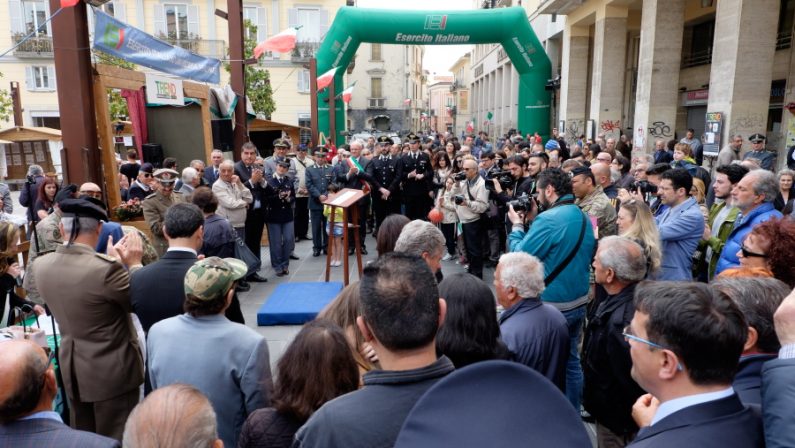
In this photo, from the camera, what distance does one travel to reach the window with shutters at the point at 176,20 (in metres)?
33.6

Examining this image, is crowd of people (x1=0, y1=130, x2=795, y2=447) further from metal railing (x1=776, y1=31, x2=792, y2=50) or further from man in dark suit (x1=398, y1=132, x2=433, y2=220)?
metal railing (x1=776, y1=31, x2=792, y2=50)

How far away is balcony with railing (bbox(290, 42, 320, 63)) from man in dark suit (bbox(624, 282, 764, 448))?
122 feet

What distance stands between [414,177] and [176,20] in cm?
3050

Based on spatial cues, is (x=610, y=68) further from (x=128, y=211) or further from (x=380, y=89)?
(x=380, y=89)

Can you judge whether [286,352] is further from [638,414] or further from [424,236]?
[424,236]

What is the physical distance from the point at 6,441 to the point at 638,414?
6.87ft

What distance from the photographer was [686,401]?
1.59m

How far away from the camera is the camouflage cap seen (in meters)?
2.47

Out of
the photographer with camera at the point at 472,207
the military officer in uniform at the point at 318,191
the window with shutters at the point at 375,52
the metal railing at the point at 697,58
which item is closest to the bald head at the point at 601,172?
the photographer with camera at the point at 472,207

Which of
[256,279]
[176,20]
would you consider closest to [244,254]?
[256,279]

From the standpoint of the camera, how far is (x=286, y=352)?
6.72 feet

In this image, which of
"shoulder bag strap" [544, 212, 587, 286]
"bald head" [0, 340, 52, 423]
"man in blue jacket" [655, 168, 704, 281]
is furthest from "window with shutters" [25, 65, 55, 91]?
"bald head" [0, 340, 52, 423]

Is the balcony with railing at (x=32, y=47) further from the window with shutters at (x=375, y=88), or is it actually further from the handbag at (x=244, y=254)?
the handbag at (x=244, y=254)

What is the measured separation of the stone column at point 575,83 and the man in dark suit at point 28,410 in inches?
780
